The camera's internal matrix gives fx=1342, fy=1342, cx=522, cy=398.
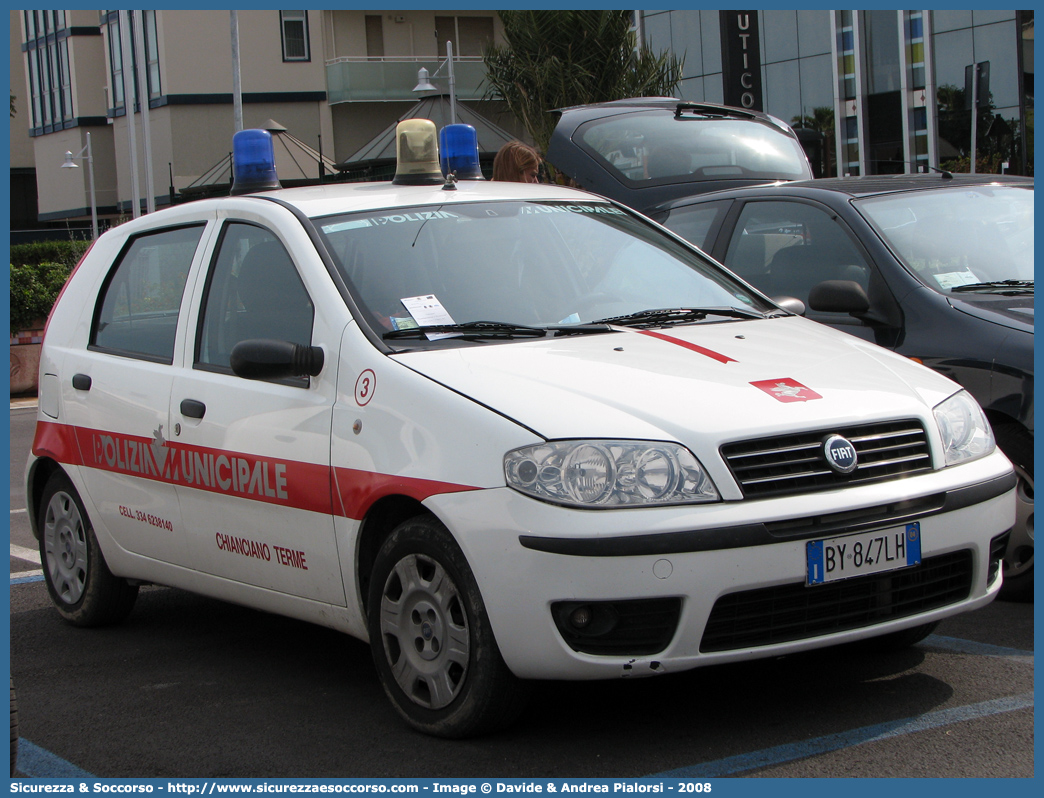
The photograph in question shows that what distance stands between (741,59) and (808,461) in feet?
59.3

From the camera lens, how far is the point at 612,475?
11.6 feet

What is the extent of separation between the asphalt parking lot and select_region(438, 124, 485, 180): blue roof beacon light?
7.16ft

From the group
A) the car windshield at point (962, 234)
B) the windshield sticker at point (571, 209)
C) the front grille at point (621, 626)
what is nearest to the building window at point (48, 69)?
the car windshield at point (962, 234)

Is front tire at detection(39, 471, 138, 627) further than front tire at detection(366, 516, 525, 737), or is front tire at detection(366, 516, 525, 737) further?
front tire at detection(39, 471, 138, 627)

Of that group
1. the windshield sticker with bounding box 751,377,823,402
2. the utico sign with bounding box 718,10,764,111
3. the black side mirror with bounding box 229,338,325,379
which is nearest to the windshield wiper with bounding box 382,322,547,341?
the black side mirror with bounding box 229,338,325,379

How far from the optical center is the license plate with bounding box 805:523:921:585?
360 cm

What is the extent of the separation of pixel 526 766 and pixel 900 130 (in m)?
28.6

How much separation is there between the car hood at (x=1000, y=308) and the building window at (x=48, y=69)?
4679 centimetres

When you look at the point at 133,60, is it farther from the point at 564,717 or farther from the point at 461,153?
the point at 564,717

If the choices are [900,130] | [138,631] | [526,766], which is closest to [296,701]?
[526,766]

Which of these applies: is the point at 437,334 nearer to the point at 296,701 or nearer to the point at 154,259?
the point at 296,701

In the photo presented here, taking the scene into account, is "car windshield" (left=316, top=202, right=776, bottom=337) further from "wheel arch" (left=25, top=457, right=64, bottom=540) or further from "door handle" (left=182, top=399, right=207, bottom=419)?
"wheel arch" (left=25, top=457, right=64, bottom=540)

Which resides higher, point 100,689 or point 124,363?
point 124,363

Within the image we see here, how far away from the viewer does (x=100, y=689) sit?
472 cm
